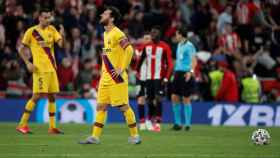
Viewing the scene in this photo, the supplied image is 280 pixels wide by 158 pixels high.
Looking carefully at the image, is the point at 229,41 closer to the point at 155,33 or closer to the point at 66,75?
the point at 66,75

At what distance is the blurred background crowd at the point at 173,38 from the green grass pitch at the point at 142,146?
21.3ft

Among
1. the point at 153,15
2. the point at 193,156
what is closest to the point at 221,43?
the point at 153,15

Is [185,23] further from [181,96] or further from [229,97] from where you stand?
[181,96]

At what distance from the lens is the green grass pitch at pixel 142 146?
47.4 ft

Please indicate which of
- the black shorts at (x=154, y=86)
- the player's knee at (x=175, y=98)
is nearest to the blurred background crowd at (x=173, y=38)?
the player's knee at (x=175, y=98)

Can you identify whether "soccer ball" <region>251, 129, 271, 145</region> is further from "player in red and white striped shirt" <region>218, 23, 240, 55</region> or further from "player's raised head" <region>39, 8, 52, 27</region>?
"player in red and white striped shirt" <region>218, 23, 240, 55</region>

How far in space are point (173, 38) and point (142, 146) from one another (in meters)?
13.1

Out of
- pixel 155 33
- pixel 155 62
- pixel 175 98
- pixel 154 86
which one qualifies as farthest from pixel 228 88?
pixel 155 33

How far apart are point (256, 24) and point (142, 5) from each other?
419cm

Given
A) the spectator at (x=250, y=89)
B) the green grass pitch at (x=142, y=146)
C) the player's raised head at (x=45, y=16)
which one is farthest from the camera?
the spectator at (x=250, y=89)

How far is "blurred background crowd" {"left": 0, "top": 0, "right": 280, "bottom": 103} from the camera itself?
27.4 metres

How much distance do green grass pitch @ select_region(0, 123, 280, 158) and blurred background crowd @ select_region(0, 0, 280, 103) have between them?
648cm

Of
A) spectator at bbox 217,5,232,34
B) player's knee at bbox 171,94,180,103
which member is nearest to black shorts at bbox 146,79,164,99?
player's knee at bbox 171,94,180,103

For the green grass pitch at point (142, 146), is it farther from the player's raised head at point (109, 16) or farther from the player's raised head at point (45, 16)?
the player's raised head at point (45, 16)
